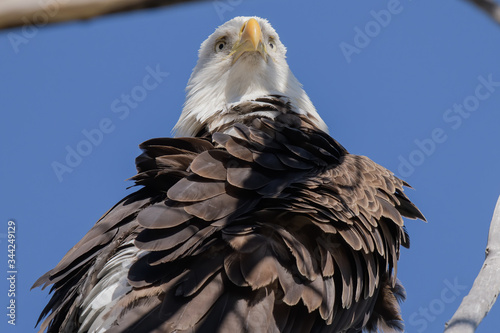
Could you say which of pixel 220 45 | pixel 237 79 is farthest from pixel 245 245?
pixel 220 45

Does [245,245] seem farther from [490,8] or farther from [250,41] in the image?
[250,41]

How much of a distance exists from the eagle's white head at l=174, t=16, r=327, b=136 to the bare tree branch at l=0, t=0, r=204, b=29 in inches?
145

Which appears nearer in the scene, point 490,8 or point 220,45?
point 490,8

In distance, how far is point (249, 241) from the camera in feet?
11.1

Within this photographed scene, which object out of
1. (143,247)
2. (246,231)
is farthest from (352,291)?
(143,247)

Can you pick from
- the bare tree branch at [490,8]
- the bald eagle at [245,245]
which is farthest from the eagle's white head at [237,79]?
the bare tree branch at [490,8]

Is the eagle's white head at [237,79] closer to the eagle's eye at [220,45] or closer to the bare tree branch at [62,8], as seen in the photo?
the eagle's eye at [220,45]

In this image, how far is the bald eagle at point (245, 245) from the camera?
10.6 ft

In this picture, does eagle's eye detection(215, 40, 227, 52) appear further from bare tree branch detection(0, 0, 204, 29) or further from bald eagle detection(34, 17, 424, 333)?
bare tree branch detection(0, 0, 204, 29)

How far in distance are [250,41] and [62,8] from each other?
4186mm

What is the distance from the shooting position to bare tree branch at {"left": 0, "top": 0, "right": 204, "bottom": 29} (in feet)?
4.56

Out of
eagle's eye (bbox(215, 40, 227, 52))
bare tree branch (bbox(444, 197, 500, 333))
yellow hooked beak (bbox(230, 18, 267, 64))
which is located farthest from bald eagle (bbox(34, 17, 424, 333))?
eagle's eye (bbox(215, 40, 227, 52))

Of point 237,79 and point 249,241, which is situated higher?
point 237,79

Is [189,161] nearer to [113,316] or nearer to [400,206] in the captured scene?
[113,316]
